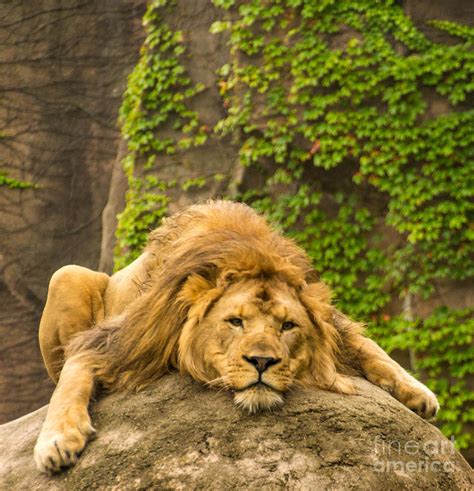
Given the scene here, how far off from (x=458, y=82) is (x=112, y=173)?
4.56 m

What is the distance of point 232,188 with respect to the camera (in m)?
8.59

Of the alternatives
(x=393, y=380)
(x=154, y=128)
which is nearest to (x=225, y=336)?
(x=393, y=380)

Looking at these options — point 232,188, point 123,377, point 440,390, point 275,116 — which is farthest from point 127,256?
point 123,377

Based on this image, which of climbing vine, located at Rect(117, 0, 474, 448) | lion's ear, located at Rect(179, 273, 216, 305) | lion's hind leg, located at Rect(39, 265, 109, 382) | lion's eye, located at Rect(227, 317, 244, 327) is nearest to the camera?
lion's eye, located at Rect(227, 317, 244, 327)

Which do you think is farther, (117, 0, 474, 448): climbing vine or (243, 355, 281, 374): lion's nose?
(117, 0, 474, 448): climbing vine

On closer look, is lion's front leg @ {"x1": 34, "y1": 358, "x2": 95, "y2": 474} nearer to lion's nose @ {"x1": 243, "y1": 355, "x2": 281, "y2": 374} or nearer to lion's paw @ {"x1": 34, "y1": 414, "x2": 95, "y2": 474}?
lion's paw @ {"x1": 34, "y1": 414, "x2": 95, "y2": 474}

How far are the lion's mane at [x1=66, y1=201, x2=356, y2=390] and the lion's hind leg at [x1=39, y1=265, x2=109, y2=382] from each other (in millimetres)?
921

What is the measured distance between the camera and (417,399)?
153 inches

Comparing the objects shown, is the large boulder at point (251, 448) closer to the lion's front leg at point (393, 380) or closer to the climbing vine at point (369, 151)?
the lion's front leg at point (393, 380)

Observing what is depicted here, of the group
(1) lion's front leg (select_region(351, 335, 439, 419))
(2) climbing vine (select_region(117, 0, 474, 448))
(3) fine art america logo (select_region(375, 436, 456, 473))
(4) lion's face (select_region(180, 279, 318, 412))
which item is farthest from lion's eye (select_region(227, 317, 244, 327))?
(2) climbing vine (select_region(117, 0, 474, 448))

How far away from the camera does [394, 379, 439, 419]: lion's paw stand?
3.88 metres

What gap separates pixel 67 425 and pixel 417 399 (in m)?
1.52

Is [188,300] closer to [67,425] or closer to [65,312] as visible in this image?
[67,425]

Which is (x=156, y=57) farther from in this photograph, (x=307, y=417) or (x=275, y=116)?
(x=307, y=417)
